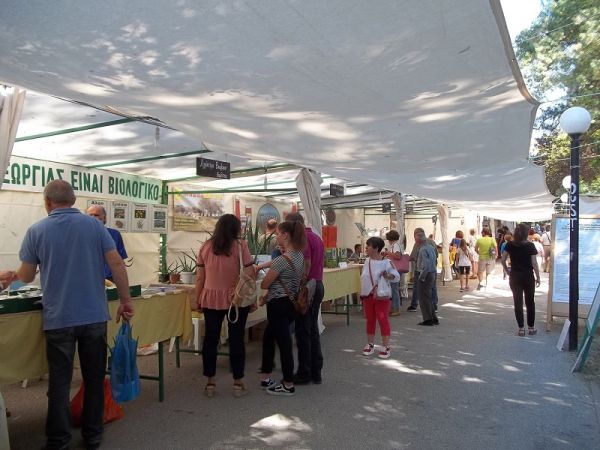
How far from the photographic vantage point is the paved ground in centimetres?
339

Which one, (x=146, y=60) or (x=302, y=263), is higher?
(x=146, y=60)

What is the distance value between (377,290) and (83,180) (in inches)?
172

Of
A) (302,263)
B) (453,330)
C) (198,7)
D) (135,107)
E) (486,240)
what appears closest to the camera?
(198,7)

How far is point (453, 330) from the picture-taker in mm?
7383

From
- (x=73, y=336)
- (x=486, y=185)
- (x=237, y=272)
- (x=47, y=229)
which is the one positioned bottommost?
(x=73, y=336)

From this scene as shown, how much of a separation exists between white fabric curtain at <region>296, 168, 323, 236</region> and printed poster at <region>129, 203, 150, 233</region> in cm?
240

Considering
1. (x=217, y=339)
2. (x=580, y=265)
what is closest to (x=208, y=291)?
(x=217, y=339)

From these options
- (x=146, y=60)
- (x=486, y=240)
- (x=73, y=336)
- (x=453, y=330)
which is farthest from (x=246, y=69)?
(x=486, y=240)

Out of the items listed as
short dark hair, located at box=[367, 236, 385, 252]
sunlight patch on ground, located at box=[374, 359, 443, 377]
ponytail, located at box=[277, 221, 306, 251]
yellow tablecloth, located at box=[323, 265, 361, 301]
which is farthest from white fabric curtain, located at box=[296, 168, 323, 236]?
ponytail, located at box=[277, 221, 306, 251]

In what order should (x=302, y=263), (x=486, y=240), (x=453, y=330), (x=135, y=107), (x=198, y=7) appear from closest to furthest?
(x=198, y=7)
(x=135, y=107)
(x=302, y=263)
(x=453, y=330)
(x=486, y=240)

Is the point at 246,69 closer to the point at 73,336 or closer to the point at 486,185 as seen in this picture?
the point at 73,336

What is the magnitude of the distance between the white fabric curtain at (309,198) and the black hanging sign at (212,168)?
1076mm

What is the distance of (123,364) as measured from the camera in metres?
3.43

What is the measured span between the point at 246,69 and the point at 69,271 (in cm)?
Result: 156
